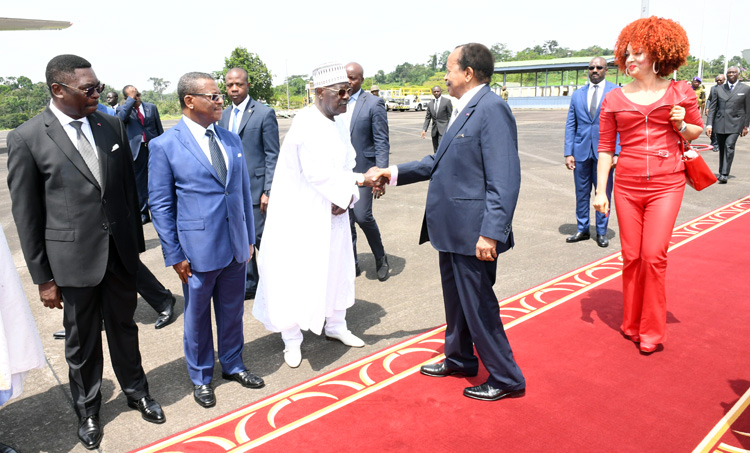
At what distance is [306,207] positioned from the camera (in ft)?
12.2

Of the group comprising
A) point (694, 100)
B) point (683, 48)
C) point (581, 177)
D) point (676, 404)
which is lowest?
point (676, 404)

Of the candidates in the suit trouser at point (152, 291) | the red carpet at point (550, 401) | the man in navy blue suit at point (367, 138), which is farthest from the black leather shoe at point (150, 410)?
the man in navy blue suit at point (367, 138)

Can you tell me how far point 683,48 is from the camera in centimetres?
372

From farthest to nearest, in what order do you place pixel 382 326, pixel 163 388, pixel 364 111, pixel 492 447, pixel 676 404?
pixel 364 111 < pixel 382 326 < pixel 163 388 < pixel 676 404 < pixel 492 447

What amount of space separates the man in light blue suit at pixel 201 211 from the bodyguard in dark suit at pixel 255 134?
1489 mm

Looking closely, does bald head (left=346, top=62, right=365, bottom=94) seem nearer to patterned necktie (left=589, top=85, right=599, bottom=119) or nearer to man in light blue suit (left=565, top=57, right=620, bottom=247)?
man in light blue suit (left=565, top=57, right=620, bottom=247)

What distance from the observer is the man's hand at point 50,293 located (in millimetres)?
2852

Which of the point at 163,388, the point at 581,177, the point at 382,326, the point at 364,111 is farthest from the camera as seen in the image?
the point at 581,177

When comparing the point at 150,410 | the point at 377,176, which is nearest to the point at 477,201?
the point at 377,176

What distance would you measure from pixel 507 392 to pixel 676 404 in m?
0.94

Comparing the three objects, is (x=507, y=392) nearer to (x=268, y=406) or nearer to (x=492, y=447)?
(x=492, y=447)

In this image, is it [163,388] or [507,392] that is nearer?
[507,392]

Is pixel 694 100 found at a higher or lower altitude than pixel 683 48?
lower

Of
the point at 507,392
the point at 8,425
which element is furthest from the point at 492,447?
the point at 8,425
